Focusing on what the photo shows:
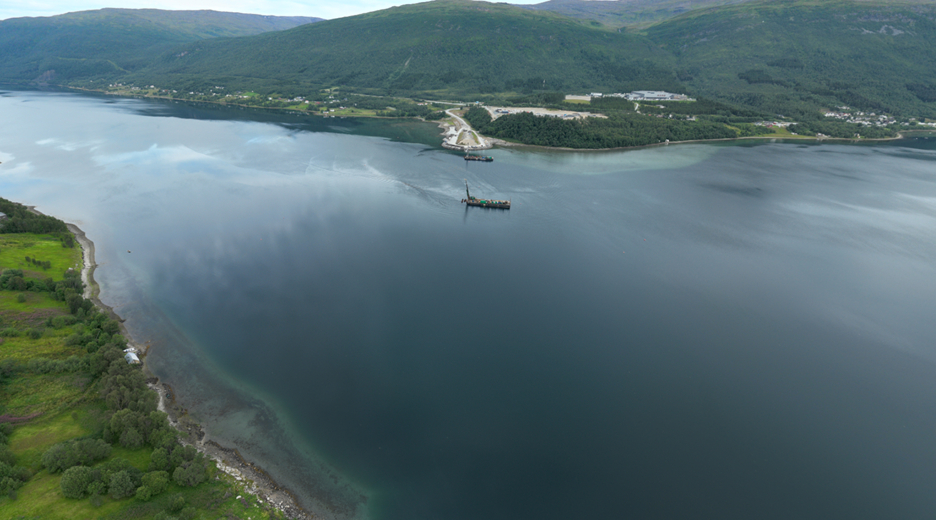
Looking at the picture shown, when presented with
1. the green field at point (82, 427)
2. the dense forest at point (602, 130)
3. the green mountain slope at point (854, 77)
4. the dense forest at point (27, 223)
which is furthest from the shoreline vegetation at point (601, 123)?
the green field at point (82, 427)

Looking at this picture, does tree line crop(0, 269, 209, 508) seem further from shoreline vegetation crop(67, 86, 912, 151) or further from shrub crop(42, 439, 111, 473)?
shoreline vegetation crop(67, 86, 912, 151)

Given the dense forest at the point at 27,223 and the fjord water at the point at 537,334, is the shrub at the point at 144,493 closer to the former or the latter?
the fjord water at the point at 537,334

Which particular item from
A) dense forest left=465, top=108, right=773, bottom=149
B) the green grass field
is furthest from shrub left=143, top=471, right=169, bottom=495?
dense forest left=465, top=108, right=773, bottom=149

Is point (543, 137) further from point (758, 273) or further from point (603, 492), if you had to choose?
point (603, 492)

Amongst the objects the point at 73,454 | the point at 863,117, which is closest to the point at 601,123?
the point at 863,117

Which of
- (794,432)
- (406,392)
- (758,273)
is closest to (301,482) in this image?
(406,392)

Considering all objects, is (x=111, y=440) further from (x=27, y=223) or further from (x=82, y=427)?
(x=27, y=223)
